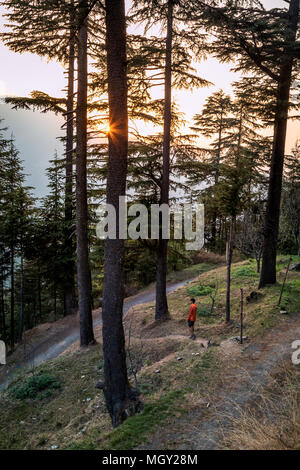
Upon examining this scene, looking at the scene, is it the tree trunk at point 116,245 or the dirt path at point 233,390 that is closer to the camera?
the dirt path at point 233,390

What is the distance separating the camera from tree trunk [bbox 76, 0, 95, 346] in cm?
1048

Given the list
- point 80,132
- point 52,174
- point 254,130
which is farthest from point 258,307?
point 254,130

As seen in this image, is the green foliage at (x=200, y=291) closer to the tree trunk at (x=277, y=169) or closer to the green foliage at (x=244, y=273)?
the green foliage at (x=244, y=273)

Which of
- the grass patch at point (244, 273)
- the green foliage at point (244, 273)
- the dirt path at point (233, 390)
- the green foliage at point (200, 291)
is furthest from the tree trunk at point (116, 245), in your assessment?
the green foliage at point (244, 273)

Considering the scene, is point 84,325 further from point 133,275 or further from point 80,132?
point 133,275

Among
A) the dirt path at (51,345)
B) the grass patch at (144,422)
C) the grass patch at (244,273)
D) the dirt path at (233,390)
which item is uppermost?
the grass patch at (244,273)

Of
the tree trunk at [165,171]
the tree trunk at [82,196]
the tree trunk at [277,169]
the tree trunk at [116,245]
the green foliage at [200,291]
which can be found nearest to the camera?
the tree trunk at [116,245]

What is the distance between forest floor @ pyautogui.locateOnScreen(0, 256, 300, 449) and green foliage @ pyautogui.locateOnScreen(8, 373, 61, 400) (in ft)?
0.13

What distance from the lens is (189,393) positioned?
5609 millimetres

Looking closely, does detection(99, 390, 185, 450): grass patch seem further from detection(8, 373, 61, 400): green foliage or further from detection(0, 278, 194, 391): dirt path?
detection(0, 278, 194, 391): dirt path

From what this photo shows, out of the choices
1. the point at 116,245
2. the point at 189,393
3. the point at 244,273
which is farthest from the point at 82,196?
the point at 244,273

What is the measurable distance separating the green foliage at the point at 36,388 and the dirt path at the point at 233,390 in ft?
17.6

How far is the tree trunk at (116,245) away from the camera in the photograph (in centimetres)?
547

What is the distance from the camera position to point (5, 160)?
20375mm
